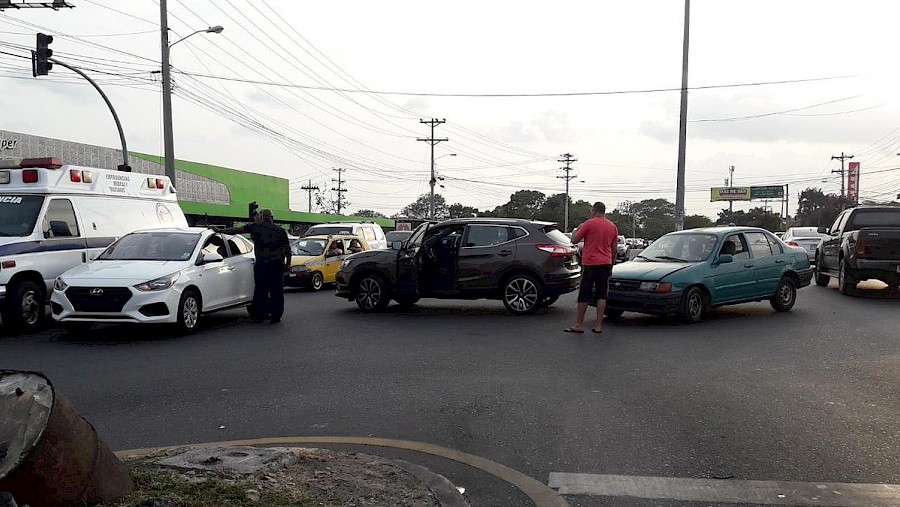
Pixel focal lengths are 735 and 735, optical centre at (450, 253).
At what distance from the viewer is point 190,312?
10914 millimetres

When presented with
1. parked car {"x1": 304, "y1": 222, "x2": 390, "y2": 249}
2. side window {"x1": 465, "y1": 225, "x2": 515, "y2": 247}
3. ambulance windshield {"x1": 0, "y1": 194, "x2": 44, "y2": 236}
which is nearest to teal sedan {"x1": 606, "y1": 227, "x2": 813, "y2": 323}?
side window {"x1": 465, "y1": 225, "x2": 515, "y2": 247}

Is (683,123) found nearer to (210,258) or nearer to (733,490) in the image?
(210,258)

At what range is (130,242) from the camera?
11734mm

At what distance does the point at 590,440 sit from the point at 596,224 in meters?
5.70

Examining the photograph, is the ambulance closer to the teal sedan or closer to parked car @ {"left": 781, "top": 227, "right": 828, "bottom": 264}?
the teal sedan

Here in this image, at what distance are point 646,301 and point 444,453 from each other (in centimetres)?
706

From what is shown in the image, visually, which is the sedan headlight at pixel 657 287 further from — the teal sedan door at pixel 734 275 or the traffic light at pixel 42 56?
the traffic light at pixel 42 56

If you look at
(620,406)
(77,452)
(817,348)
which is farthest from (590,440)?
(817,348)

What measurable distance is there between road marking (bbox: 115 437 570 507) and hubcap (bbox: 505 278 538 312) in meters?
7.62

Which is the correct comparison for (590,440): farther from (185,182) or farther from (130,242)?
(185,182)

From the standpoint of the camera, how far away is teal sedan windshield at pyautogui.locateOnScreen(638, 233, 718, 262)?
480 inches

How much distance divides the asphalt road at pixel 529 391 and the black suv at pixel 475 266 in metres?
1.18

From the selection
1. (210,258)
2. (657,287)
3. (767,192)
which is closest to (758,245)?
(657,287)

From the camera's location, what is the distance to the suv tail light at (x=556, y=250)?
12.7m
